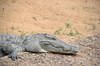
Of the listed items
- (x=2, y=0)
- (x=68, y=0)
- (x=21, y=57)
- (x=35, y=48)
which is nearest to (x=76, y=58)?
(x=35, y=48)

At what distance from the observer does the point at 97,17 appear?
8.11 m

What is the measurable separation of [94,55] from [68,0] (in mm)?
7852

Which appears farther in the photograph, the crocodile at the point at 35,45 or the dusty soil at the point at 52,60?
the crocodile at the point at 35,45

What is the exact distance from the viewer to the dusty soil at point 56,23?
3.12 meters

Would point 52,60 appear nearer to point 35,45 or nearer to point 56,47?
point 56,47

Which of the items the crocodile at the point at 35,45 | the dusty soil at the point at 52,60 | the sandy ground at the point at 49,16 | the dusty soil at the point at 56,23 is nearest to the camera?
the dusty soil at the point at 52,60

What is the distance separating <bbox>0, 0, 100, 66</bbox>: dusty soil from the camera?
123 inches

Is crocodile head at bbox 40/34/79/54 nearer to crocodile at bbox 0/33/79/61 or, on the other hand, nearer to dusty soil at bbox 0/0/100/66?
crocodile at bbox 0/33/79/61

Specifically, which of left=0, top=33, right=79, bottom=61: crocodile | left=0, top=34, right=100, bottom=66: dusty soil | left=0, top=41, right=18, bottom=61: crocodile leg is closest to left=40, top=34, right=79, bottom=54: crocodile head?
left=0, top=33, right=79, bottom=61: crocodile

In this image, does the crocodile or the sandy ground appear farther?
the sandy ground

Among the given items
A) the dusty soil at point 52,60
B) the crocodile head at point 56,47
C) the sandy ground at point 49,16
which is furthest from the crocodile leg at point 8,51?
the sandy ground at point 49,16

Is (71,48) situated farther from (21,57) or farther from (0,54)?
(0,54)

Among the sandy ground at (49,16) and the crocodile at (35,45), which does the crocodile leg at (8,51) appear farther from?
the sandy ground at (49,16)

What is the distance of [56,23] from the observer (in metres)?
7.10
